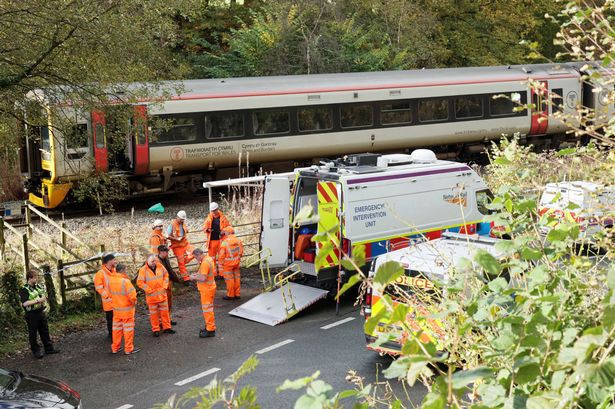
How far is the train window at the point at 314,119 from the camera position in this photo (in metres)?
Result: 22.5

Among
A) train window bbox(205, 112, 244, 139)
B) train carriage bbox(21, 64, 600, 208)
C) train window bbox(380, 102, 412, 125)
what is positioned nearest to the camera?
train carriage bbox(21, 64, 600, 208)

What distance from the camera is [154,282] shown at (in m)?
12.1

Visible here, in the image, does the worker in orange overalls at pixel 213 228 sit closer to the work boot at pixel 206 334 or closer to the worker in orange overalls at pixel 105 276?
the work boot at pixel 206 334

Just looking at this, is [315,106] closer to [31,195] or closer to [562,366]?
[31,195]

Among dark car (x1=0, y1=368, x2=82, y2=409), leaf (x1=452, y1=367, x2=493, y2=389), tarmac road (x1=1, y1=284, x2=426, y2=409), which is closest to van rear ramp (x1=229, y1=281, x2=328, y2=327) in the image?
tarmac road (x1=1, y1=284, x2=426, y2=409)

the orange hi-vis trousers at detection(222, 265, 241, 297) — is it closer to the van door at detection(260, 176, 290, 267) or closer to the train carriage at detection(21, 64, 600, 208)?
the van door at detection(260, 176, 290, 267)

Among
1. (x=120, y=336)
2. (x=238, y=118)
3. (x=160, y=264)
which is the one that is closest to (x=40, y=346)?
(x=120, y=336)

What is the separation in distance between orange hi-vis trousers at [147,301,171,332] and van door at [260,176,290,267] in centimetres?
200

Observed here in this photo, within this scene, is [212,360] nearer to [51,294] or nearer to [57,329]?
[57,329]

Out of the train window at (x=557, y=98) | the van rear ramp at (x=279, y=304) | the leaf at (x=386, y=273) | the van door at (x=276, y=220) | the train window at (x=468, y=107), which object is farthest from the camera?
the train window at (x=468, y=107)

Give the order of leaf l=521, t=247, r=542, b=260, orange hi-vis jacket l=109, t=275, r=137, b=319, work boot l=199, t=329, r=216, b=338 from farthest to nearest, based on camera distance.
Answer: work boot l=199, t=329, r=216, b=338 → orange hi-vis jacket l=109, t=275, r=137, b=319 → leaf l=521, t=247, r=542, b=260

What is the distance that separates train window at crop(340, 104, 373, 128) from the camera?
23247 millimetres

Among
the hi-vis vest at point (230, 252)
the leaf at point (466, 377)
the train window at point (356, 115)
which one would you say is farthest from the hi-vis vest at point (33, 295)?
the train window at point (356, 115)

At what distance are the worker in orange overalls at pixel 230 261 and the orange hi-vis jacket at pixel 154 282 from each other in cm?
186
